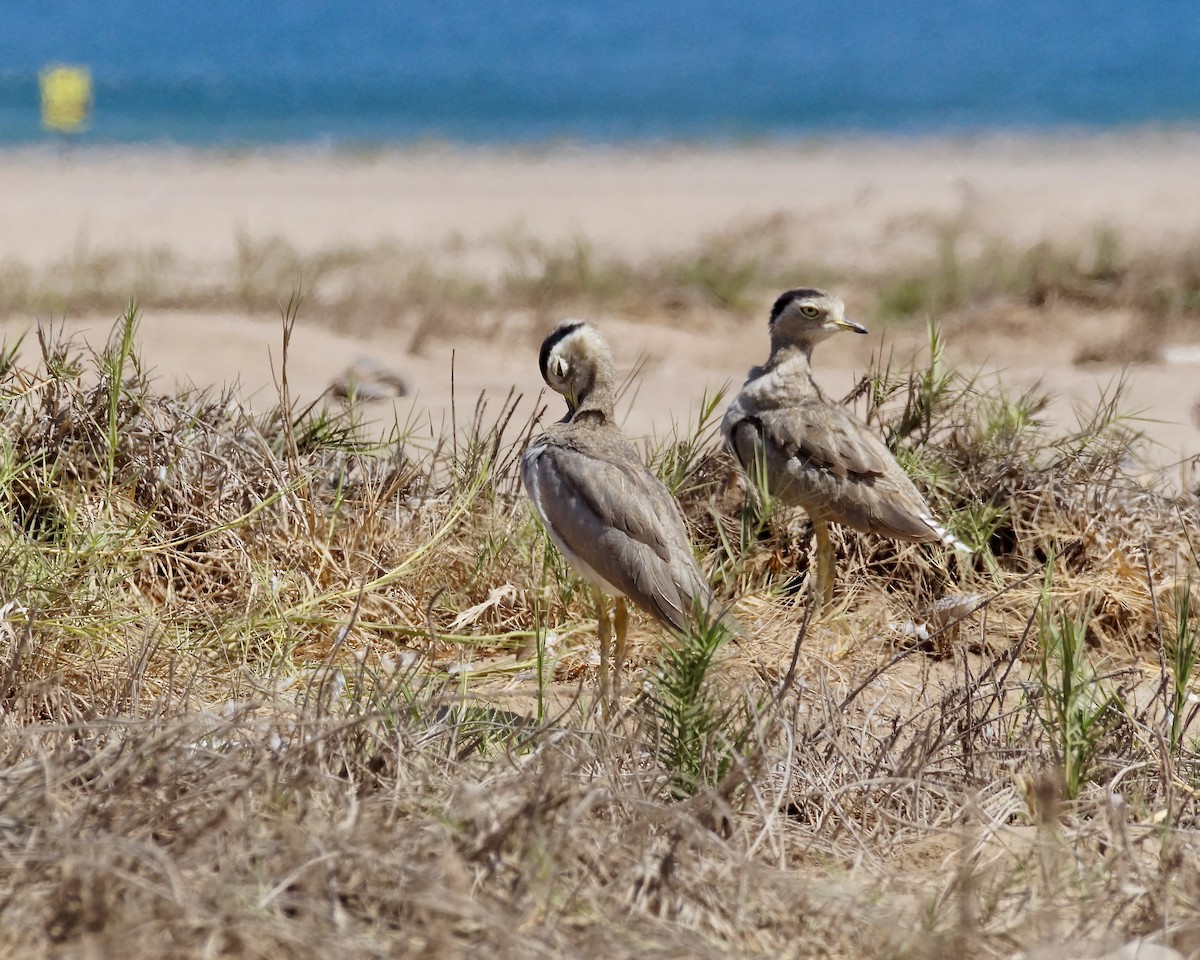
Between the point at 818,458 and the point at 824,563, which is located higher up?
the point at 818,458

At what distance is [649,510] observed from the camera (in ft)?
14.3

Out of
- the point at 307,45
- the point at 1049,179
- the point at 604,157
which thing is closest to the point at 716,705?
the point at 1049,179

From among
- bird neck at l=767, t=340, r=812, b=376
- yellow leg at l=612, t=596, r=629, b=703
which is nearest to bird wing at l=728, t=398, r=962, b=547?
bird neck at l=767, t=340, r=812, b=376

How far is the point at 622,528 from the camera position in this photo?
169 inches

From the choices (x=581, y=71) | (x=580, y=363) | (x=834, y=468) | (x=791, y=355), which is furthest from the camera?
(x=581, y=71)

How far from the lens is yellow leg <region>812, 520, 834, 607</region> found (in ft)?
16.1

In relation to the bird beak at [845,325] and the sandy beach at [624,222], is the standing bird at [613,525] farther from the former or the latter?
the bird beak at [845,325]

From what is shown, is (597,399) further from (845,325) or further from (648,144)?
(648,144)

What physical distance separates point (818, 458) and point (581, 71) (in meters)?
38.3

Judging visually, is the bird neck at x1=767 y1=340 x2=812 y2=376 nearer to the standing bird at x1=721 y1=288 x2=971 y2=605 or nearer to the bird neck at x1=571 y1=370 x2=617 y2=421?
the standing bird at x1=721 y1=288 x2=971 y2=605

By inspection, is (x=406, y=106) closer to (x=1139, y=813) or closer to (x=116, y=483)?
(x=116, y=483)

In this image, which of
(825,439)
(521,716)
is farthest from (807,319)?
(521,716)

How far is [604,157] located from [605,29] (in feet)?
83.6

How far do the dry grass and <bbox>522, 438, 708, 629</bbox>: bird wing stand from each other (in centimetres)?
32
